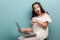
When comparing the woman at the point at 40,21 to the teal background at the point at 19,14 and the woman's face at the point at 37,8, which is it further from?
the teal background at the point at 19,14

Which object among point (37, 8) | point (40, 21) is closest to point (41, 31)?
point (40, 21)

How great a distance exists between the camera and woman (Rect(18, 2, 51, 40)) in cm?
168

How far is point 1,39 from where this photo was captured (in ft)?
6.23

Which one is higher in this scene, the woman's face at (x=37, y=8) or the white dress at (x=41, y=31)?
the woman's face at (x=37, y=8)

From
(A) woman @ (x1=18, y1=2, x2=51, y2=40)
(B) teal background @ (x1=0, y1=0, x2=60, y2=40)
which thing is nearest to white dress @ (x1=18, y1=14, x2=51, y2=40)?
(A) woman @ (x1=18, y1=2, x2=51, y2=40)

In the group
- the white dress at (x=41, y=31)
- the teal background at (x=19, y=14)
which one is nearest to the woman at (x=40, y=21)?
the white dress at (x=41, y=31)

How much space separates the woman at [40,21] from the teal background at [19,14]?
0.11 meters

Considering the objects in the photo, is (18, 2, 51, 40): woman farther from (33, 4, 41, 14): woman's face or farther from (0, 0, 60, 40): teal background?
(0, 0, 60, 40): teal background

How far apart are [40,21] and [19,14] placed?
310 millimetres

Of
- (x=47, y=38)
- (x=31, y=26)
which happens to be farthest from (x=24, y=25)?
(x=47, y=38)

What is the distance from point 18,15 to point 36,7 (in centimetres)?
27

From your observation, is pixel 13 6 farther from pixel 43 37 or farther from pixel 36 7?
pixel 43 37

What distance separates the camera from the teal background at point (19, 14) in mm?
1850

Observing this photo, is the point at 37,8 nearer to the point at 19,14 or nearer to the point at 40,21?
the point at 40,21
